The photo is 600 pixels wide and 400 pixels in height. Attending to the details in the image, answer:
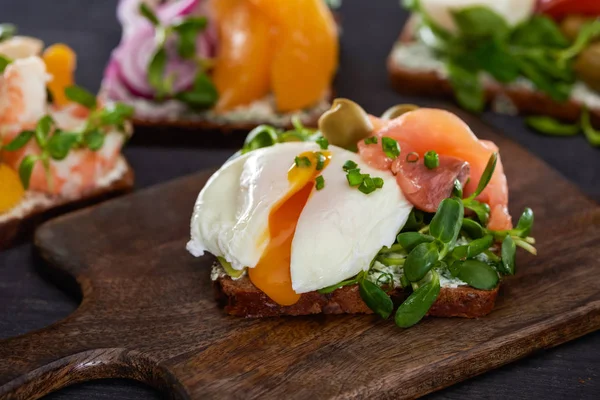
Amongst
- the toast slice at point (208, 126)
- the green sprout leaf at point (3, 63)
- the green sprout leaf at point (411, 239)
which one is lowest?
the toast slice at point (208, 126)

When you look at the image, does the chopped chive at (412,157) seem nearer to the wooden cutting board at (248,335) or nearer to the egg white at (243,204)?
the egg white at (243,204)

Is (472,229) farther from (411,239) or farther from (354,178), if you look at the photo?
(354,178)

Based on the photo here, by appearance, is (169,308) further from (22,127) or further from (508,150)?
(508,150)

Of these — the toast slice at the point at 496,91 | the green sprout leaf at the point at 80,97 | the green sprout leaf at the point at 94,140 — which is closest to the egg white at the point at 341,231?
the green sprout leaf at the point at 94,140

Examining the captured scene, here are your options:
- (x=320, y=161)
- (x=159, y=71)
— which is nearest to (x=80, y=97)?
(x=159, y=71)

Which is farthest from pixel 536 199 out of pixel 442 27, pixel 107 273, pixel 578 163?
pixel 107 273

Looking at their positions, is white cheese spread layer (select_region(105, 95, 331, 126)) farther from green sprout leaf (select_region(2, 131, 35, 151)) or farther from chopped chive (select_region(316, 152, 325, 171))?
chopped chive (select_region(316, 152, 325, 171))

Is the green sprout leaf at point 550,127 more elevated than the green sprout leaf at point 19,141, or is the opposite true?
the green sprout leaf at point 19,141

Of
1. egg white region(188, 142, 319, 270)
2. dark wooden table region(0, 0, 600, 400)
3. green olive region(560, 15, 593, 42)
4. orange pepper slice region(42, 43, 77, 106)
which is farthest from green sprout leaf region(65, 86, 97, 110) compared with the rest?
green olive region(560, 15, 593, 42)
